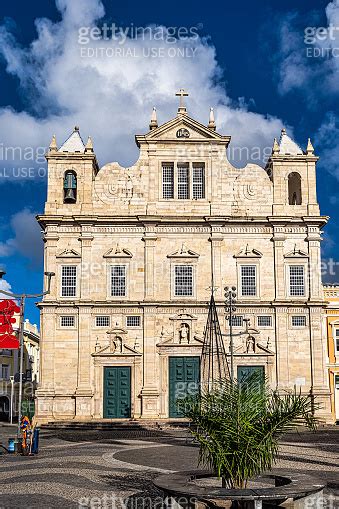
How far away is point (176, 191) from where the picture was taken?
4053 centimetres

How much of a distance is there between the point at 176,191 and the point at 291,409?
30.2m

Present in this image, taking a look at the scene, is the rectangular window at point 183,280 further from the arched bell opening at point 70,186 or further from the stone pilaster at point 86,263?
the arched bell opening at point 70,186

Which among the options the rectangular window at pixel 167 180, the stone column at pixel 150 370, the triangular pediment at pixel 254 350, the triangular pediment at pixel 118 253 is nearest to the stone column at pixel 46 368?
the triangular pediment at pixel 118 253

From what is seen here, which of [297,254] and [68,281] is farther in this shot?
[297,254]

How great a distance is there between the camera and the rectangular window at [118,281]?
3888 cm

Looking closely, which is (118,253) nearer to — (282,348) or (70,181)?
(70,181)

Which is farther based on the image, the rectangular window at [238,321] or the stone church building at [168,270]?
the rectangular window at [238,321]

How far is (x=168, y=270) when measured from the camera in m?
39.2

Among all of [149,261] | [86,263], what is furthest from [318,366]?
[86,263]

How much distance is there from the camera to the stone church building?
1490 inches

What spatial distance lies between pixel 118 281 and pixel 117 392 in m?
6.29

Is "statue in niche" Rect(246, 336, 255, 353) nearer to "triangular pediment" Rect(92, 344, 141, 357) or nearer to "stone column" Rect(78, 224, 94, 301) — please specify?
"triangular pediment" Rect(92, 344, 141, 357)

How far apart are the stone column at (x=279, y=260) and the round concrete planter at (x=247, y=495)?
2797cm

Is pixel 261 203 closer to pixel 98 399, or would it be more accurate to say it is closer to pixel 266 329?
pixel 266 329
